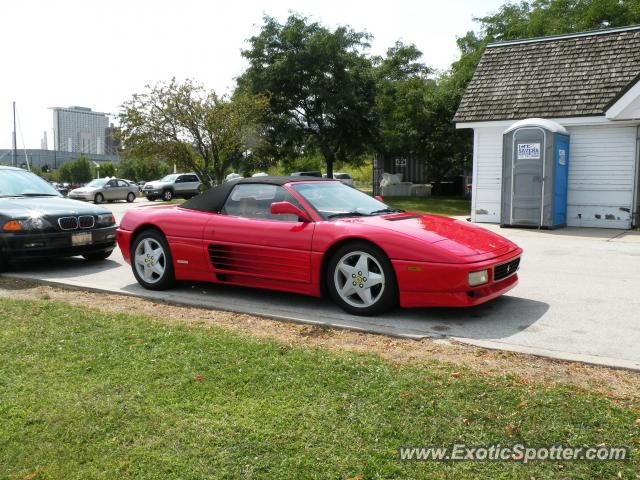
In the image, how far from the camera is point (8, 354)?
14.7 feet

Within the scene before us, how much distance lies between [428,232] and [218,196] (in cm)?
242

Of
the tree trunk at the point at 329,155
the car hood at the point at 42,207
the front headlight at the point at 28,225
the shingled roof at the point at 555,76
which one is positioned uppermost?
the shingled roof at the point at 555,76

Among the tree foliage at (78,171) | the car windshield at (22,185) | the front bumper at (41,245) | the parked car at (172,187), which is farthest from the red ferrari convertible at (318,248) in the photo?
the tree foliage at (78,171)

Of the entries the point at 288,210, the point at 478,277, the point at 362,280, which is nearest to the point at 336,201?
the point at 288,210

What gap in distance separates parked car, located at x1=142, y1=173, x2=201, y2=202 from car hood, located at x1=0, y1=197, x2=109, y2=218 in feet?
82.4

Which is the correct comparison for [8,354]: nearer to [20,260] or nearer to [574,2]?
[20,260]

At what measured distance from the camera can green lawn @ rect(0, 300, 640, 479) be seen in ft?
9.45

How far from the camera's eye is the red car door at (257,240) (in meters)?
5.85

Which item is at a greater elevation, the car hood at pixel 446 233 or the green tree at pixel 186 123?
the green tree at pixel 186 123

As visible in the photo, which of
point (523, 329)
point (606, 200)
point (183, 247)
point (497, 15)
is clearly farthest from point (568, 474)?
point (497, 15)

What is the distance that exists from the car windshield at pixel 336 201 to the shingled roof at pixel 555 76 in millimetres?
10142

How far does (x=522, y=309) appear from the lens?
5.90m

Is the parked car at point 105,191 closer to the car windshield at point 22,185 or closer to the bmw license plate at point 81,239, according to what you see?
the car windshield at point 22,185

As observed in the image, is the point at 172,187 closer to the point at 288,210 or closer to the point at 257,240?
the point at 257,240
